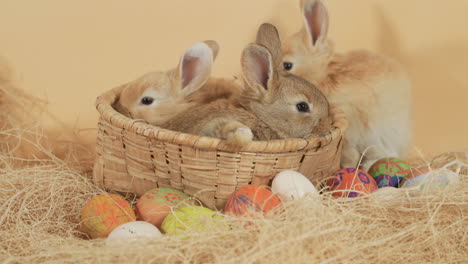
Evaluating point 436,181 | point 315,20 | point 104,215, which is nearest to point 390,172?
point 436,181

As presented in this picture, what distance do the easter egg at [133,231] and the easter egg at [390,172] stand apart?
1035mm

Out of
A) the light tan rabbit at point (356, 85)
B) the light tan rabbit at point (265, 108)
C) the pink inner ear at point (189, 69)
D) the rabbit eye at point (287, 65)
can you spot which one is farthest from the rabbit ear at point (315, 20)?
the pink inner ear at point (189, 69)

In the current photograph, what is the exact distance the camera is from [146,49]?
341cm

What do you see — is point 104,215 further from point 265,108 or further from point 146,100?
point 265,108

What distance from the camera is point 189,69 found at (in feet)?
7.90

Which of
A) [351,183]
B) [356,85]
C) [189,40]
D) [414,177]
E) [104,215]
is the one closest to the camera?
[104,215]

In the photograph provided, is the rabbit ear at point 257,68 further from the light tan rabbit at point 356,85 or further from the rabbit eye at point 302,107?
the light tan rabbit at point 356,85

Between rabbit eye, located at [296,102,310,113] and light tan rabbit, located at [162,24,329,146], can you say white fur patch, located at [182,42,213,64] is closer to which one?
light tan rabbit, located at [162,24,329,146]

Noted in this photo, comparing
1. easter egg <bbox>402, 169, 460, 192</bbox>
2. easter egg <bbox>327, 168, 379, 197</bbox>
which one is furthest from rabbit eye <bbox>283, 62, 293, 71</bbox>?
easter egg <bbox>402, 169, 460, 192</bbox>

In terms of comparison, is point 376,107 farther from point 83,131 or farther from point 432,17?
point 83,131

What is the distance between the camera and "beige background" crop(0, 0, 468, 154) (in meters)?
3.32

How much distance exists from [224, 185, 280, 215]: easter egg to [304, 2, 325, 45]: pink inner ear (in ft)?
3.60

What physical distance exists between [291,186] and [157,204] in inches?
19.1

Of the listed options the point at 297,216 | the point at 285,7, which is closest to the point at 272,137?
the point at 297,216
